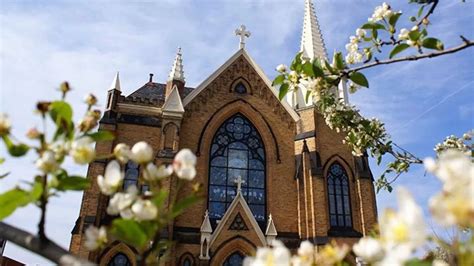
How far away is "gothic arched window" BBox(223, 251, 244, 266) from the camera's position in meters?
13.3

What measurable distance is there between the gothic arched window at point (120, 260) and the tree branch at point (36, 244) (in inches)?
487

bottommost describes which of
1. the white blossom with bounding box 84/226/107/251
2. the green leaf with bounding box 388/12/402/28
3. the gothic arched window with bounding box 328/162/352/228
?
the white blossom with bounding box 84/226/107/251

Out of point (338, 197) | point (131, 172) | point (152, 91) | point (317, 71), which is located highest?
point (152, 91)

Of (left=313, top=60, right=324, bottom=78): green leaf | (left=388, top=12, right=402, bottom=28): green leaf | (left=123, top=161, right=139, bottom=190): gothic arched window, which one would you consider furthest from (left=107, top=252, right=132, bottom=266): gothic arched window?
(left=388, top=12, right=402, bottom=28): green leaf

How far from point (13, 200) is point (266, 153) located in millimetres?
14947

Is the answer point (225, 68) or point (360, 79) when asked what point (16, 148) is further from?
point (225, 68)

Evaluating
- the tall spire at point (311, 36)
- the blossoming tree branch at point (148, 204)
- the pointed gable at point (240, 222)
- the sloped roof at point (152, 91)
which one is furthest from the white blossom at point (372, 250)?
the tall spire at point (311, 36)

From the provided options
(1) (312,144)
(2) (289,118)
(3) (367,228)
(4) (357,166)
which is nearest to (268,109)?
(2) (289,118)

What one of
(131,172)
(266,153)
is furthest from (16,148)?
(266,153)

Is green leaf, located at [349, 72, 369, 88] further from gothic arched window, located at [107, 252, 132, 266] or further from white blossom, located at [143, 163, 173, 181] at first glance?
gothic arched window, located at [107, 252, 132, 266]

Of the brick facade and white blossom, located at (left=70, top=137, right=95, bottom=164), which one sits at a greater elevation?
the brick facade

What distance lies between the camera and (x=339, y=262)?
1256 mm

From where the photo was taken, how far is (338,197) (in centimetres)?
1534

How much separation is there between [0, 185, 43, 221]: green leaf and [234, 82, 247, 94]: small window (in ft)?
52.2
